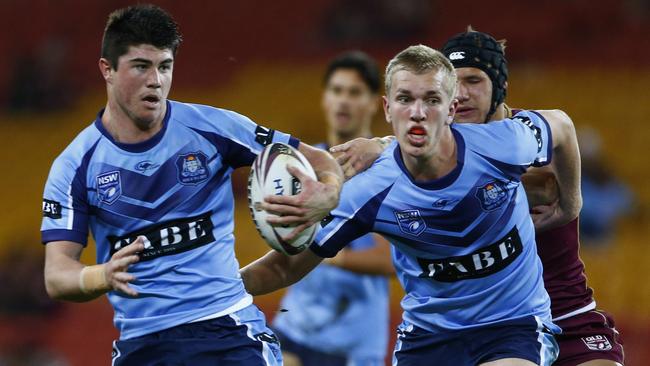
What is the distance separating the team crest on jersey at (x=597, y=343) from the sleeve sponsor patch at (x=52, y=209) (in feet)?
8.98

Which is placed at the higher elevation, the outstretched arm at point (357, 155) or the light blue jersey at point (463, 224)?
the outstretched arm at point (357, 155)

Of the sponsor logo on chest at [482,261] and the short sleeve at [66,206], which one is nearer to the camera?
the short sleeve at [66,206]

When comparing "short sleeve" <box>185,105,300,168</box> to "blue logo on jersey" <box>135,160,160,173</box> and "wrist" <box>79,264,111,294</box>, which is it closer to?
"blue logo on jersey" <box>135,160,160,173</box>

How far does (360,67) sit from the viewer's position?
8.14 m

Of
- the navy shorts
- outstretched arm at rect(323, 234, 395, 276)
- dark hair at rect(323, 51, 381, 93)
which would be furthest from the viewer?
dark hair at rect(323, 51, 381, 93)

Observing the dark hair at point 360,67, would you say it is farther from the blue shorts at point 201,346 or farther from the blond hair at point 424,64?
the blue shorts at point 201,346

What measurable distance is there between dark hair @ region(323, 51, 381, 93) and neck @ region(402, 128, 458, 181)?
299 cm

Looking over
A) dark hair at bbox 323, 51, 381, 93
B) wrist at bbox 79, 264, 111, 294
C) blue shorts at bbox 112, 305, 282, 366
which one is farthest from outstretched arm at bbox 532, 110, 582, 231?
dark hair at bbox 323, 51, 381, 93

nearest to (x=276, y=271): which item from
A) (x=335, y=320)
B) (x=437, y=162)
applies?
(x=437, y=162)

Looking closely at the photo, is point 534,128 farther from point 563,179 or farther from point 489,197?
point 489,197

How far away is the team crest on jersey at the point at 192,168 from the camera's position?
197 inches

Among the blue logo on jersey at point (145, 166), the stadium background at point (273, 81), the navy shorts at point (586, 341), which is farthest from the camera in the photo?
the stadium background at point (273, 81)

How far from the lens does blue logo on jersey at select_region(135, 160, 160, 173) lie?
4.99 metres

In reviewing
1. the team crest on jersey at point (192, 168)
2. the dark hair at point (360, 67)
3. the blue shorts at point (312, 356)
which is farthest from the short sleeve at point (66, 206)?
the dark hair at point (360, 67)
